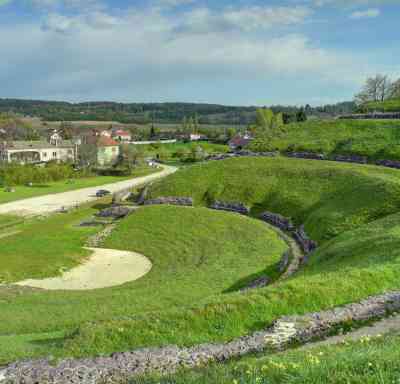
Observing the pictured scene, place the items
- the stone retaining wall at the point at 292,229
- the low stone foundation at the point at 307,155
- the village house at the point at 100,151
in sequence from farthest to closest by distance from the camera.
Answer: the village house at the point at 100,151 → the low stone foundation at the point at 307,155 → the stone retaining wall at the point at 292,229

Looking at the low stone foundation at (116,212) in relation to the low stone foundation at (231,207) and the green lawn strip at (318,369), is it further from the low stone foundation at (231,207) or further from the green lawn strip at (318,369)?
the green lawn strip at (318,369)

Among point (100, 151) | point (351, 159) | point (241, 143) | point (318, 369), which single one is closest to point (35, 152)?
point (100, 151)

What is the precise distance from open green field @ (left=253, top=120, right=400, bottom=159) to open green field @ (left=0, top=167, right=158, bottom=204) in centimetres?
4143

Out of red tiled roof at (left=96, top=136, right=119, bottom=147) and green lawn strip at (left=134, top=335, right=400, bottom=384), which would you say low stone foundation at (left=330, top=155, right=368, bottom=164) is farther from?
red tiled roof at (left=96, top=136, right=119, bottom=147)

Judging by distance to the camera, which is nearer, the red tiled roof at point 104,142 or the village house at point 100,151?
the village house at point 100,151

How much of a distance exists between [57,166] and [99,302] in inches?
3396

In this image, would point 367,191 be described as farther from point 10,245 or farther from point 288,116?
point 288,116

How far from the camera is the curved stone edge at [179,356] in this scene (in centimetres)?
1350

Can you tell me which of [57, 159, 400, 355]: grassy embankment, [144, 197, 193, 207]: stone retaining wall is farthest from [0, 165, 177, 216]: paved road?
[57, 159, 400, 355]: grassy embankment

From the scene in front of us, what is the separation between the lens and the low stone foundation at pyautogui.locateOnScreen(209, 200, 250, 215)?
54562 millimetres

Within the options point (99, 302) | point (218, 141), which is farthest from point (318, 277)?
point (218, 141)

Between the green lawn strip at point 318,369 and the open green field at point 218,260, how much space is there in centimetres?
438

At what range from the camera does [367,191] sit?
43.0 meters

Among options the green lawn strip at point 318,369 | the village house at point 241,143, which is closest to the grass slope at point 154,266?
the green lawn strip at point 318,369
